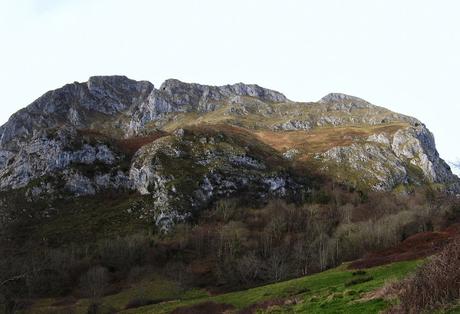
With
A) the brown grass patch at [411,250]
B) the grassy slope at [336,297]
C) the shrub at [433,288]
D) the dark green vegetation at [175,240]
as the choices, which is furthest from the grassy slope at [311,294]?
the shrub at [433,288]

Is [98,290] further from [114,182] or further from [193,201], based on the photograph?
[114,182]

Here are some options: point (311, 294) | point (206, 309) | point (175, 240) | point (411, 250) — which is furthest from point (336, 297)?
point (175, 240)

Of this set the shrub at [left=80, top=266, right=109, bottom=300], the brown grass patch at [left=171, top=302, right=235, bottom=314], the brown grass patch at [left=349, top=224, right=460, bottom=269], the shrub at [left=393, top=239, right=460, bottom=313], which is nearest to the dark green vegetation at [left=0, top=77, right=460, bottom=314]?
the brown grass patch at [left=171, top=302, right=235, bottom=314]

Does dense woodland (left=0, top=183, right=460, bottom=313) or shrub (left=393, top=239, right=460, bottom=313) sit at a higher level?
shrub (left=393, top=239, right=460, bottom=313)

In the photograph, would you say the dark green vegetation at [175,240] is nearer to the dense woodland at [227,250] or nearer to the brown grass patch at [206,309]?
the brown grass patch at [206,309]

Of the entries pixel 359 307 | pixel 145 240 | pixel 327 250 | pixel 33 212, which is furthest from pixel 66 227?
pixel 359 307

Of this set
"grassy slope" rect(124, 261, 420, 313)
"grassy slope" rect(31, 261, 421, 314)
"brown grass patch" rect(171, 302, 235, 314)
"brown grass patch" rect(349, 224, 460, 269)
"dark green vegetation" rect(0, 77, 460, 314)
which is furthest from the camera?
"dark green vegetation" rect(0, 77, 460, 314)

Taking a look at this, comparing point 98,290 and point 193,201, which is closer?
point 98,290

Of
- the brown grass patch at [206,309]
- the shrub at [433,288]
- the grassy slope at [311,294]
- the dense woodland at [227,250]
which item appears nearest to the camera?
the shrub at [433,288]

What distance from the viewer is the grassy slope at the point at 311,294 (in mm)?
26891

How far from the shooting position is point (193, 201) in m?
183

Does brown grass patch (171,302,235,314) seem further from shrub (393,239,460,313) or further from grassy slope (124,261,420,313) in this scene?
shrub (393,239,460,313)

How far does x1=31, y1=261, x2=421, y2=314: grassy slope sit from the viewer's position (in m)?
26.9

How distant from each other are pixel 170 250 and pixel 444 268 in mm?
123097
